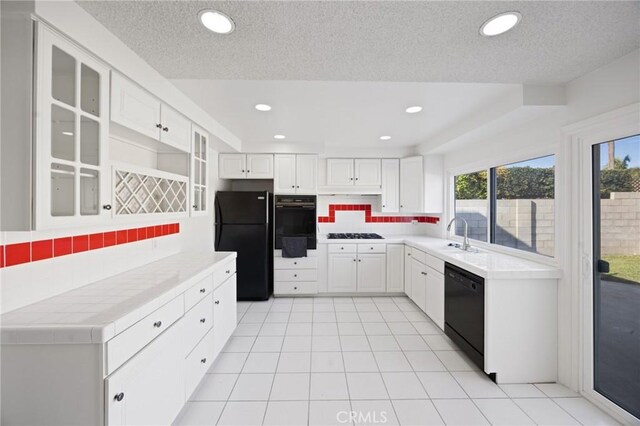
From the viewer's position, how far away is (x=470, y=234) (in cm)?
365

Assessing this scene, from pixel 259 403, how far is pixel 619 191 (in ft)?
9.16

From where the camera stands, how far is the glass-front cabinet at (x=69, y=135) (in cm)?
116

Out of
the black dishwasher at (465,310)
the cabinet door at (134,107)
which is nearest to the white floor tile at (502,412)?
the black dishwasher at (465,310)

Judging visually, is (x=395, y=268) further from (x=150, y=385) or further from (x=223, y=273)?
(x=150, y=385)

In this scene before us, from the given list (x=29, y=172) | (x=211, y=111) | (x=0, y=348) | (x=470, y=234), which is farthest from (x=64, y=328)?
(x=470, y=234)

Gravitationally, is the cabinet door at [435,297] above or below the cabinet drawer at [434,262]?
below

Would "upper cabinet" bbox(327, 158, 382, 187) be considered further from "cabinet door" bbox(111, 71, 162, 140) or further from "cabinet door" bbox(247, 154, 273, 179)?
"cabinet door" bbox(111, 71, 162, 140)

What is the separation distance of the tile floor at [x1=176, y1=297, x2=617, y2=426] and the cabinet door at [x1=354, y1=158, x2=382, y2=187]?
219cm

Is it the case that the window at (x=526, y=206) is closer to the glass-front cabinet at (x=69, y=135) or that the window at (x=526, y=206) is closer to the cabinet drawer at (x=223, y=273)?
the cabinet drawer at (x=223, y=273)

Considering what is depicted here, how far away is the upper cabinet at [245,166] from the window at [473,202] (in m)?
2.75

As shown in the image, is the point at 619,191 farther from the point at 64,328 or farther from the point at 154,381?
the point at 64,328

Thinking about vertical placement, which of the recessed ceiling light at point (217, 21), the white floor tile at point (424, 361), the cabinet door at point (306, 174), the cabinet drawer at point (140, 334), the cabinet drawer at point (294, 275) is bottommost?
the white floor tile at point (424, 361)

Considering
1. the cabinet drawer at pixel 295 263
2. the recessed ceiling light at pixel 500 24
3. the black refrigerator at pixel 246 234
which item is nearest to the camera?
the recessed ceiling light at pixel 500 24

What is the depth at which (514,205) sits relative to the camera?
2895 mm
